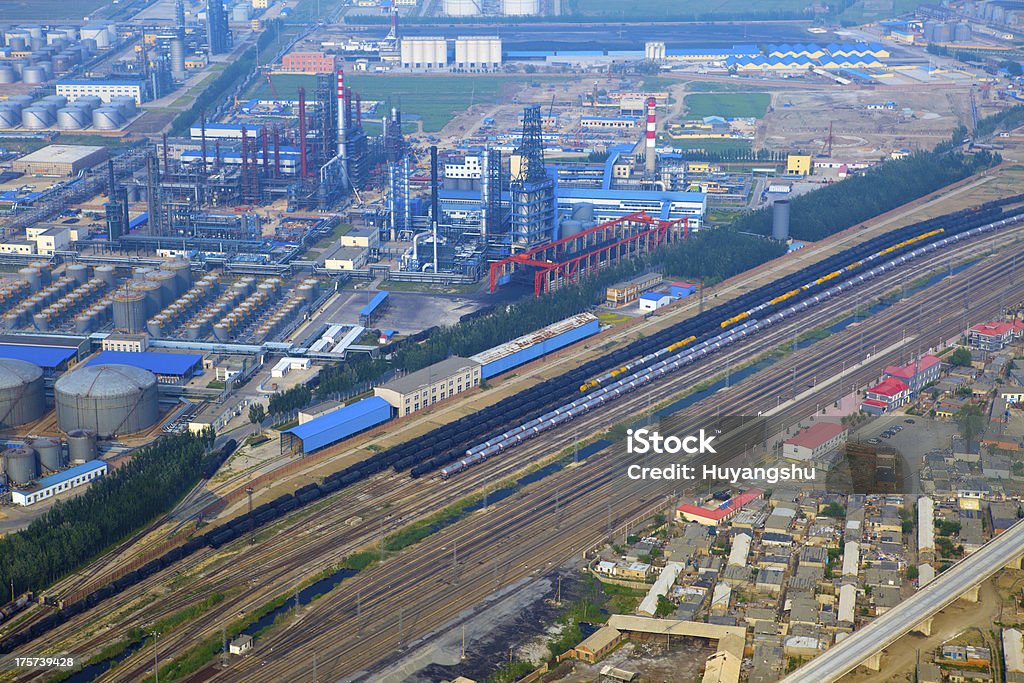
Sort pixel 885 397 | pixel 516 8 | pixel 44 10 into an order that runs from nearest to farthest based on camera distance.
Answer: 1. pixel 885 397
2. pixel 44 10
3. pixel 516 8

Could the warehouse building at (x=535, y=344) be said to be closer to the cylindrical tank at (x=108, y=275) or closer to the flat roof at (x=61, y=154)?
the cylindrical tank at (x=108, y=275)

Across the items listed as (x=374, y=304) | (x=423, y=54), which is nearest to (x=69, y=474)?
(x=374, y=304)

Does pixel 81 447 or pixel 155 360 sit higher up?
pixel 155 360

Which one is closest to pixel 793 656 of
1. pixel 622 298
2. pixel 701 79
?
pixel 622 298

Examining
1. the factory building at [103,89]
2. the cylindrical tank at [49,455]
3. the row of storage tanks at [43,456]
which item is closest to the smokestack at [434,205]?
the row of storage tanks at [43,456]

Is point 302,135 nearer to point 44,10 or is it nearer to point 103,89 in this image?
point 103,89

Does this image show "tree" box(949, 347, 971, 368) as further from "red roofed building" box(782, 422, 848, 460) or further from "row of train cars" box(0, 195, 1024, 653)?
"red roofed building" box(782, 422, 848, 460)
